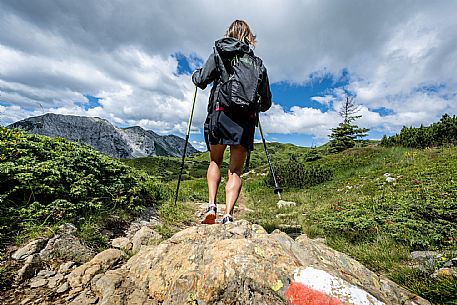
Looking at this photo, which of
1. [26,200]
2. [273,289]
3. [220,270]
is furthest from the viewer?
[26,200]

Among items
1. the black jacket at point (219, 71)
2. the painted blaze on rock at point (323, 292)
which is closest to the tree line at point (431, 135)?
the black jacket at point (219, 71)

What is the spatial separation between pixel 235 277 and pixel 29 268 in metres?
2.36

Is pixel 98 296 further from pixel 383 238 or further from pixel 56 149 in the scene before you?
pixel 383 238

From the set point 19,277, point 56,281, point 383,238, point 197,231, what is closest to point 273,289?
point 197,231

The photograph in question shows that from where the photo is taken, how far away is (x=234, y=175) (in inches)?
154

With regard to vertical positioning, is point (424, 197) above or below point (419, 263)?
above

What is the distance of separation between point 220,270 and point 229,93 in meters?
2.23

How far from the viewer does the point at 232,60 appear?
12.1 ft

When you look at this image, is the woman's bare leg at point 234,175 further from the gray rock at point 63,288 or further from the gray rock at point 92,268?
the gray rock at point 63,288

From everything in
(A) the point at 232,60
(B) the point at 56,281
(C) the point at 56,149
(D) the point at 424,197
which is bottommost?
(B) the point at 56,281

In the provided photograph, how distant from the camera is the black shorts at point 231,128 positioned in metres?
3.62

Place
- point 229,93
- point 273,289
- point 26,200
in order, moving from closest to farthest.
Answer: point 273,289 < point 229,93 < point 26,200

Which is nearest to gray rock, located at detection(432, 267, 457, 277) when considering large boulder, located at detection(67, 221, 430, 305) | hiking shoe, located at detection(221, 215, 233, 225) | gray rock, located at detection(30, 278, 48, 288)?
large boulder, located at detection(67, 221, 430, 305)

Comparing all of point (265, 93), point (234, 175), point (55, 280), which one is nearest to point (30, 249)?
point (55, 280)
